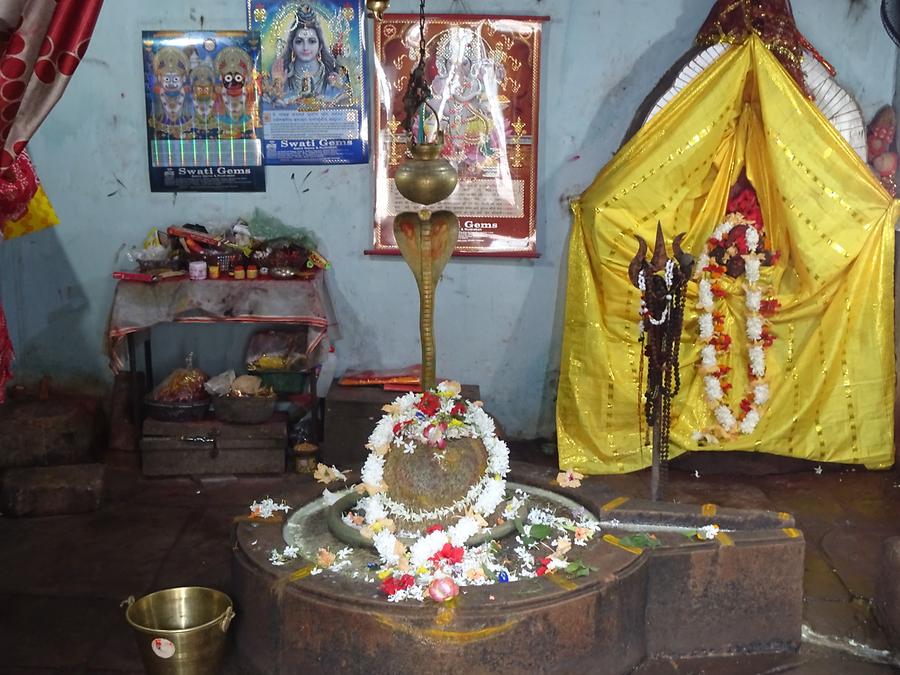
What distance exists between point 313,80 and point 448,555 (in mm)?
3916

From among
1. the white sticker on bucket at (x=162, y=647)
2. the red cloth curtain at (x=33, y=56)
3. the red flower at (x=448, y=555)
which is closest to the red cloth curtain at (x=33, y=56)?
the red cloth curtain at (x=33, y=56)

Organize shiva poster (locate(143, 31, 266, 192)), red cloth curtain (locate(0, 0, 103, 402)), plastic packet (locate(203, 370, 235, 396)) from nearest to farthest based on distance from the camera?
red cloth curtain (locate(0, 0, 103, 402)) < plastic packet (locate(203, 370, 235, 396)) < shiva poster (locate(143, 31, 266, 192))

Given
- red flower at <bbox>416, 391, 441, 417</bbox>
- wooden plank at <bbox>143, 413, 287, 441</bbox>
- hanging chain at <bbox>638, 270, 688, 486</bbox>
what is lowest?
wooden plank at <bbox>143, 413, 287, 441</bbox>

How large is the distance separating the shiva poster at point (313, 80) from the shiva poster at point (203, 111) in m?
0.11

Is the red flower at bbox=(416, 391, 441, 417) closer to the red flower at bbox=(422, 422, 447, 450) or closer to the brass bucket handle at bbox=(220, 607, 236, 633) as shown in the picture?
the red flower at bbox=(422, 422, 447, 450)

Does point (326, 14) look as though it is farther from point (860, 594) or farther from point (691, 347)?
point (860, 594)

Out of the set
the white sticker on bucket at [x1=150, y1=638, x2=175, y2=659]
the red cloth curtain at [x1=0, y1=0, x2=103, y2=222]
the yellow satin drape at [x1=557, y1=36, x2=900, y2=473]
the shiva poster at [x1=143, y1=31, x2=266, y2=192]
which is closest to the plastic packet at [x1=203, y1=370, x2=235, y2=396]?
the shiva poster at [x1=143, y1=31, x2=266, y2=192]

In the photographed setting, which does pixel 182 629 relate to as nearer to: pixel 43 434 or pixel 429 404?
pixel 429 404

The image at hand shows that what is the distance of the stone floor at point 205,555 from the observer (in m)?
4.38

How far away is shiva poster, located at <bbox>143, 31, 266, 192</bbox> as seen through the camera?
6.77 meters

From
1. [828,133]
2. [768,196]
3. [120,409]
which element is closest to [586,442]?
[768,196]

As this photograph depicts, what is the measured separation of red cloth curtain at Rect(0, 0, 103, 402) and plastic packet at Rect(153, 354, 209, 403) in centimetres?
424

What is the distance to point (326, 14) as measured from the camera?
6707mm

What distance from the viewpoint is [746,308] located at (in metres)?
6.35
